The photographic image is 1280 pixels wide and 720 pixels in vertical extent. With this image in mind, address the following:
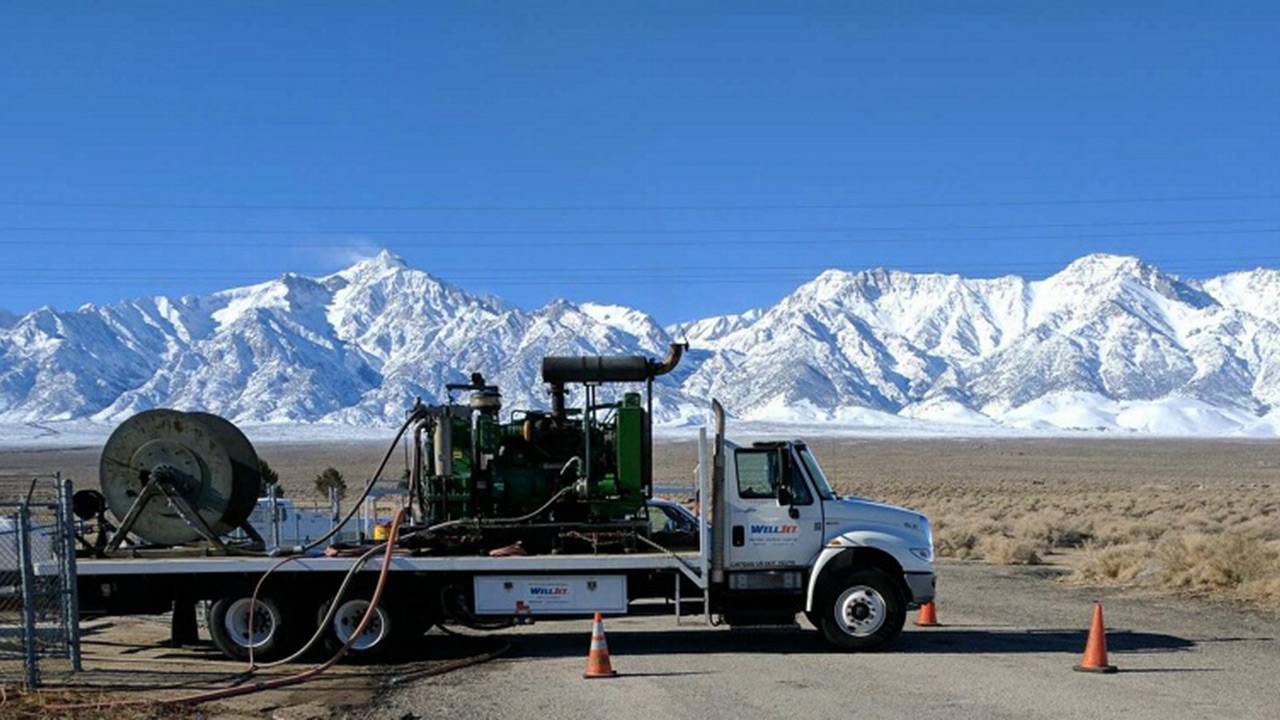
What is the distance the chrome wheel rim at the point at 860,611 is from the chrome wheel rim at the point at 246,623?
6098mm

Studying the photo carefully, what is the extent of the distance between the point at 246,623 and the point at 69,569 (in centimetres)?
214

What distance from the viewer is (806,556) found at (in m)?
15.0

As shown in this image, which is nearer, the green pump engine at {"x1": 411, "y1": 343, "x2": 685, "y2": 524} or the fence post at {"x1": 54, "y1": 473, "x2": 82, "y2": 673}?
the fence post at {"x1": 54, "y1": 473, "x2": 82, "y2": 673}

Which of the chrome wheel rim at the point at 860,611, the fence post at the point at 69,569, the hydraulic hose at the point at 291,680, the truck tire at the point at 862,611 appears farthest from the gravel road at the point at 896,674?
the fence post at the point at 69,569

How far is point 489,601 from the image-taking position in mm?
14781

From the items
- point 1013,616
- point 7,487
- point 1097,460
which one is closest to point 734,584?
point 1013,616

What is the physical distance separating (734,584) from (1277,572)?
9.81m

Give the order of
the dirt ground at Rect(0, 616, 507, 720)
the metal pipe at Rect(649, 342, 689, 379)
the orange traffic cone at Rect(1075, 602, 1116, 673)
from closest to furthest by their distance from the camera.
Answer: the dirt ground at Rect(0, 616, 507, 720) → the orange traffic cone at Rect(1075, 602, 1116, 673) → the metal pipe at Rect(649, 342, 689, 379)

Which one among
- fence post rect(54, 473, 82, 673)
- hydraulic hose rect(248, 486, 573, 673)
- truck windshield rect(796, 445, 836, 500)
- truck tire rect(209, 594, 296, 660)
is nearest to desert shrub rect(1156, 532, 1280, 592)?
truck windshield rect(796, 445, 836, 500)

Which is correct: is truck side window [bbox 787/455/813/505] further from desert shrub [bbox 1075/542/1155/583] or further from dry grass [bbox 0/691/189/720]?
desert shrub [bbox 1075/542/1155/583]

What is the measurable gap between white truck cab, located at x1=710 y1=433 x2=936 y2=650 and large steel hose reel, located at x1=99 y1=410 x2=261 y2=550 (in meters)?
5.58

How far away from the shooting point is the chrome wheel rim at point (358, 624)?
14773 mm

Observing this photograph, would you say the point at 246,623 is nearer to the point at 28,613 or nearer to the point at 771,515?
the point at 28,613

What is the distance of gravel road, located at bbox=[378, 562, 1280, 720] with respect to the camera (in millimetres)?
11891
